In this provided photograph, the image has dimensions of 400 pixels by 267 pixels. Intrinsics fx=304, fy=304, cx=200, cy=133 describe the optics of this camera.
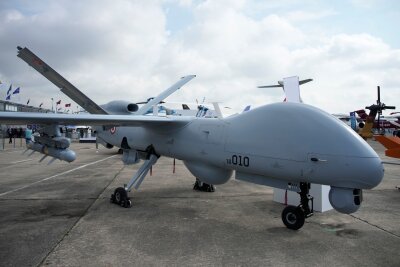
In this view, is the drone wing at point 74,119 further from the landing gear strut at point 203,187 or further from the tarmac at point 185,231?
the landing gear strut at point 203,187

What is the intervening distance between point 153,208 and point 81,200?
7.78ft

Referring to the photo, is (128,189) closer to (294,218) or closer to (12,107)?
(294,218)

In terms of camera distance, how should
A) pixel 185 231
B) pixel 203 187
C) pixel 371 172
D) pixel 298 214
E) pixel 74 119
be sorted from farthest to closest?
pixel 203 187 < pixel 74 119 < pixel 185 231 < pixel 298 214 < pixel 371 172

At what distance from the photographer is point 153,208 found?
312 inches

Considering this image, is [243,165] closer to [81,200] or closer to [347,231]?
[347,231]

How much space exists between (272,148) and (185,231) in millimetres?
2418

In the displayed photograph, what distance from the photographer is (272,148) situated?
18.0ft

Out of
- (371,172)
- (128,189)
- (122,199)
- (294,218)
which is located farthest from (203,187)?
(371,172)

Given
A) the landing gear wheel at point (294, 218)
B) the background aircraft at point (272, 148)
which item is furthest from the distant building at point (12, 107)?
the landing gear wheel at point (294, 218)

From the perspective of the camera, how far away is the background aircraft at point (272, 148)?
15.9 ft

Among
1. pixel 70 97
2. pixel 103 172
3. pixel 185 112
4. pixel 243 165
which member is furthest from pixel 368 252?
pixel 185 112

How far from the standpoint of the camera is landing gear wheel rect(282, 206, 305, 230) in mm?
5996

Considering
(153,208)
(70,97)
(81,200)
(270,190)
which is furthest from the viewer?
(270,190)

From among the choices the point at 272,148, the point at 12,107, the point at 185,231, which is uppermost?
the point at 12,107
